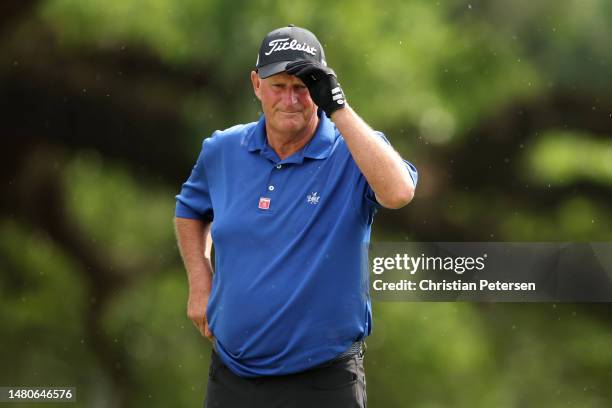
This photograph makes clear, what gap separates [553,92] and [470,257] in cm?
67

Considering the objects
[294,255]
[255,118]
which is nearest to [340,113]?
[294,255]

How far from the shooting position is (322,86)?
89.4 inches

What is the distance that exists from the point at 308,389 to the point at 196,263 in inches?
21.0

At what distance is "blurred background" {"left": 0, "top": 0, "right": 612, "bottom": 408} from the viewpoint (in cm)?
365

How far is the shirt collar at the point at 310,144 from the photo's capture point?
2.46 metres

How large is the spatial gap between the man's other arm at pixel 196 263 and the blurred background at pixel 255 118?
1.05 m

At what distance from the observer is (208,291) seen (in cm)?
271

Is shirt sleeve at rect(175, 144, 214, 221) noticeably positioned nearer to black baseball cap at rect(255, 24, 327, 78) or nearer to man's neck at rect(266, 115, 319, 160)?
man's neck at rect(266, 115, 319, 160)

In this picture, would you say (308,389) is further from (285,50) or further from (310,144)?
(285,50)

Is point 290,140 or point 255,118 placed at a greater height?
point 255,118

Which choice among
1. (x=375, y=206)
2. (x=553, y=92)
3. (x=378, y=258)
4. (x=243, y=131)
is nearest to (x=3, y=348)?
(x=378, y=258)

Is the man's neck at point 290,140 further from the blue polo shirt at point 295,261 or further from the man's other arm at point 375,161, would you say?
the man's other arm at point 375,161

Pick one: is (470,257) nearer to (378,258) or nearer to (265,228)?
(378,258)

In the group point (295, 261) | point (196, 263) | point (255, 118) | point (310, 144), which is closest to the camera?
point (295, 261)
